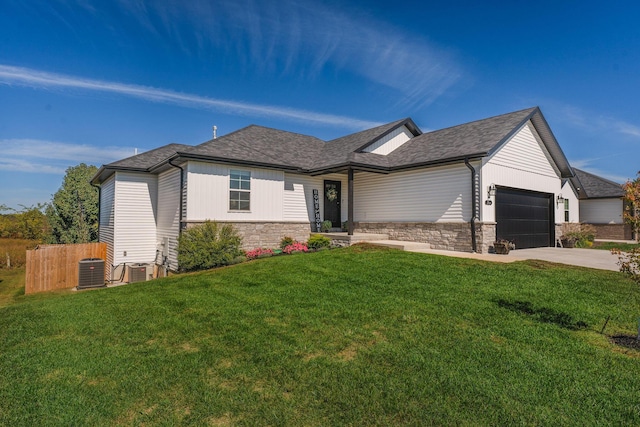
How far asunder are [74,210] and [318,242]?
1479cm

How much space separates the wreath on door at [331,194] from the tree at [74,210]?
46.1 feet

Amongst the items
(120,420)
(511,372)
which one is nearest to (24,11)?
(120,420)

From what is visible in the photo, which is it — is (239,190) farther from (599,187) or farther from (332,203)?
(599,187)

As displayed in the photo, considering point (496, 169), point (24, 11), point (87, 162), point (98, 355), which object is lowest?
point (98, 355)

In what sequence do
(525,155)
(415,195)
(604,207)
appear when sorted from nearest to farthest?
(415,195), (525,155), (604,207)

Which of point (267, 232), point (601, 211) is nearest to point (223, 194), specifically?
point (267, 232)

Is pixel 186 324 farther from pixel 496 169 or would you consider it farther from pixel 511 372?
pixel 496 169

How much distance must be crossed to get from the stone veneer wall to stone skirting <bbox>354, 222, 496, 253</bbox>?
3.96 m

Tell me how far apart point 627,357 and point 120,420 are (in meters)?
5.41

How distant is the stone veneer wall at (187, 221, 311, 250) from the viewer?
13.4m

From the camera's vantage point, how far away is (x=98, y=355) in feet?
13.5

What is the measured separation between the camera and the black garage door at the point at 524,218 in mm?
13039

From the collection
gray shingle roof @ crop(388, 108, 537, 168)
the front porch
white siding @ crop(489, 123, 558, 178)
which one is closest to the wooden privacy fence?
the front porch

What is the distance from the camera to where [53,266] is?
1280 centimetres
